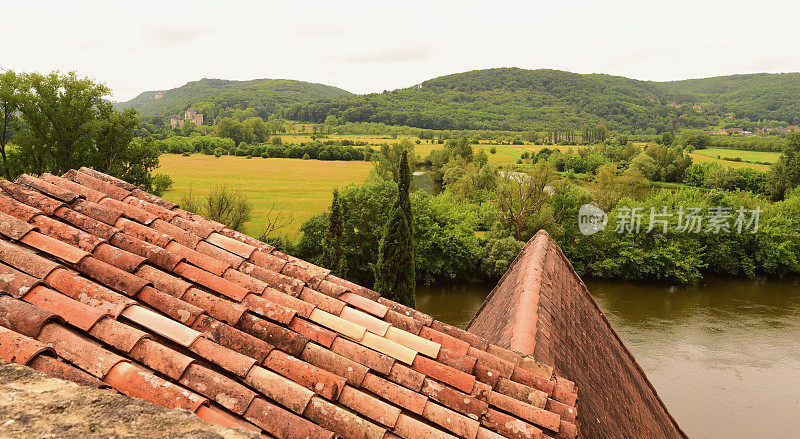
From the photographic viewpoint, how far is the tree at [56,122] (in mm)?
27328

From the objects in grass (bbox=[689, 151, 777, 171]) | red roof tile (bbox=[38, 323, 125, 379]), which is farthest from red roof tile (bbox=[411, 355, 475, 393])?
grass (bbox=[689, 151, 777, 171])

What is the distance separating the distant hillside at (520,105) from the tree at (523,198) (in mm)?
102533

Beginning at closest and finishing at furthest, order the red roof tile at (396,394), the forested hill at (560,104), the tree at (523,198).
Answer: the red roof tile at (396,394) < the tree at (523,198) < the forested hill at (560,104)

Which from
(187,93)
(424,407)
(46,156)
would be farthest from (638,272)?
(187,93)

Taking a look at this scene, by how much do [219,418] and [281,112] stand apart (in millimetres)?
151140

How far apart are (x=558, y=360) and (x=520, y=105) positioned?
547 ft

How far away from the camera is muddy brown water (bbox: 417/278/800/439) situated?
17484 millimetres

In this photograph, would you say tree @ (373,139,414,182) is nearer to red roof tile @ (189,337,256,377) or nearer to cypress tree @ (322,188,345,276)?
cypress tree @ (322,188,345,276)

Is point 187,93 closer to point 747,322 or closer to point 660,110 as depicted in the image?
point 660,110

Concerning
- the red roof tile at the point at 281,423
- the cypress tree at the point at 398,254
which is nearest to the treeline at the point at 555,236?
the cypress tree at the point at 398,254

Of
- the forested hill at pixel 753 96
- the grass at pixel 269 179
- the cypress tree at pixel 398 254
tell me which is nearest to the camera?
the cypress tree at pixel 398 254

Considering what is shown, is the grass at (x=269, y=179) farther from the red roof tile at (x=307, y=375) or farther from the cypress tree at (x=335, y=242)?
the red roof tile at (x=307, y=375)

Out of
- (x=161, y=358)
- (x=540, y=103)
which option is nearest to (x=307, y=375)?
(x=161, y=358)

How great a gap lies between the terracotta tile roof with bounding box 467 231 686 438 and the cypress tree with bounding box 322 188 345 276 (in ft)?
54.1
